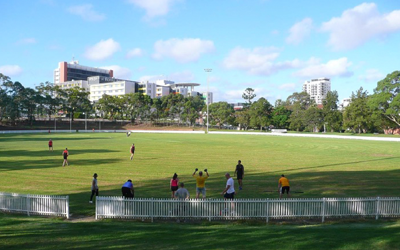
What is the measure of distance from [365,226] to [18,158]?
97.7 feet

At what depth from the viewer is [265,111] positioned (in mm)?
116500

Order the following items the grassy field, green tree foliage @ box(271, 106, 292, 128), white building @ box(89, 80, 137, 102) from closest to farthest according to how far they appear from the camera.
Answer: the grassy field
green tree foliage @ box(271, 106, 292, 128)
white building @ box(89, 80, 137, 102)

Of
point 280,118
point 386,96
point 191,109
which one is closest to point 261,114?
point 280,118

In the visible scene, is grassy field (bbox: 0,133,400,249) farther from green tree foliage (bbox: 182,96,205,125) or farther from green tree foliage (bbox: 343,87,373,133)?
green tree foliage (bbox: 182,96,205,125)

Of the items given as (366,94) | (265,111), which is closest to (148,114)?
(265,111)

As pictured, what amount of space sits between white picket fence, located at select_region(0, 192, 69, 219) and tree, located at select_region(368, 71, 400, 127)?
80.8 metres

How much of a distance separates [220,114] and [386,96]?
5947cm

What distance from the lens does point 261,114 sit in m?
116

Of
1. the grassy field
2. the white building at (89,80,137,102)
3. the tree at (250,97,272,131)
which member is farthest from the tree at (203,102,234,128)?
the grassy field

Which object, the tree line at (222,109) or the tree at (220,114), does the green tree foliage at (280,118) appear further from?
the tree at (220,114)

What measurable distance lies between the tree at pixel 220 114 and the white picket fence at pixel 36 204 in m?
113

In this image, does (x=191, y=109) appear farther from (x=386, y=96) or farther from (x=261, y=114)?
(x=386, y=96)

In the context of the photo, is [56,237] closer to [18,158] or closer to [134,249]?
[134,249]

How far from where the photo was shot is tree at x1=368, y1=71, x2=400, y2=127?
79.1 m
